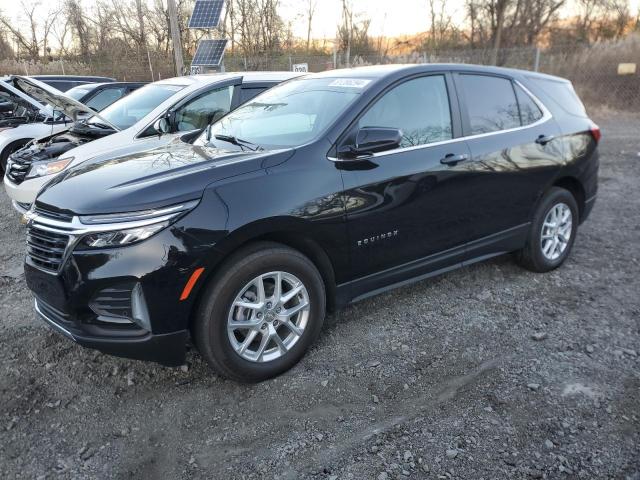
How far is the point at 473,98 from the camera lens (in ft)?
12.2

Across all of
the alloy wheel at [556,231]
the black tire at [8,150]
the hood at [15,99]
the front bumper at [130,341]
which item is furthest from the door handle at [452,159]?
the black tire at [8,150]

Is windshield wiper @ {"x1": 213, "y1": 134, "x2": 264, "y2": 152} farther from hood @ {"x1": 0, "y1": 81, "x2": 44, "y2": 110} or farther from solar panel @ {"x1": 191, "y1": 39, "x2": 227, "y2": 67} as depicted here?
solar panel @ {"x1": 191, "y1": 39, "x2": 227, "y2": 67}

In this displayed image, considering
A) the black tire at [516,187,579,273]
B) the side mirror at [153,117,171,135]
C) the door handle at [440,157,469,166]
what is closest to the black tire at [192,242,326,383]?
the door handle at [440,157,469,166]

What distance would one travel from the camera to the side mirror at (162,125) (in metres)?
5.57

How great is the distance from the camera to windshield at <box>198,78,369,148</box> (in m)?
3.15

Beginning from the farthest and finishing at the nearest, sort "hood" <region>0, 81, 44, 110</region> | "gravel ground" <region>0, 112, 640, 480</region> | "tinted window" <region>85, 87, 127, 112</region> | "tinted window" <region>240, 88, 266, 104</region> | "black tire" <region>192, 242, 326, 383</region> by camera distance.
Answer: "tinted window" <region>85, 87, 127, 112</region> → "hood" <region>0, 81, 44, 110</region> → "tinted window" <region>240, 88, 266, 104</region> → "black tire" <region>192, 242, 326, 383</region> → "gravel ground" <region>0, 112, 640, 480</region>

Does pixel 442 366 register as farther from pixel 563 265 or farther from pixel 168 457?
pixel 563 265

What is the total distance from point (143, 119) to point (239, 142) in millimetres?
2986

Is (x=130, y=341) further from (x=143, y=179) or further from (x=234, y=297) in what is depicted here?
(x=143, y=179)

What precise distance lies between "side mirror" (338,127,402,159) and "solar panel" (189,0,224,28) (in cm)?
1062

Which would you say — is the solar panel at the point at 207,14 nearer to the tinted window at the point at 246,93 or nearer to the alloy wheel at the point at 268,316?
the tinted window at the point at 246,93

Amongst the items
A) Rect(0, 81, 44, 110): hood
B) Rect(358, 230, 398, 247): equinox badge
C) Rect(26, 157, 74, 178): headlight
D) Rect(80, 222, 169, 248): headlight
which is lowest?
Rect(358, 230, 398, 247): equinox badge

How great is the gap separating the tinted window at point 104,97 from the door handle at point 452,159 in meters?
7.54

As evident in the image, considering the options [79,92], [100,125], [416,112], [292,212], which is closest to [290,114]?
[416,112]
